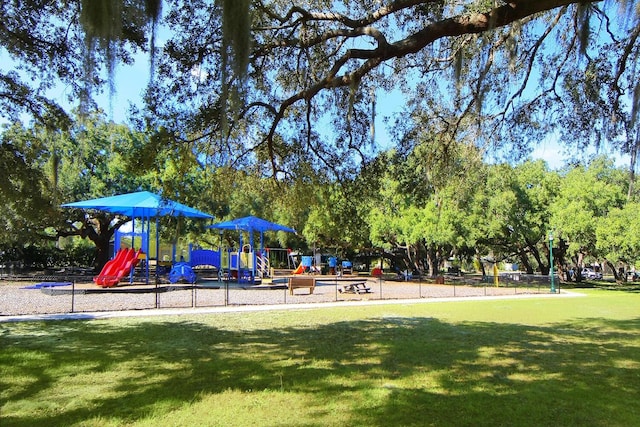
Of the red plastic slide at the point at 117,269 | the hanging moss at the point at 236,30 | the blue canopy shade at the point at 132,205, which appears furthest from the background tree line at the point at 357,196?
the red plastic slide at the point at 117,269

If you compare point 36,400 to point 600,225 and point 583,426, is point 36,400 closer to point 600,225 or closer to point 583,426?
point 583,426

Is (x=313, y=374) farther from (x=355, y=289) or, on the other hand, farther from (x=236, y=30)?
(x=355, y=289)

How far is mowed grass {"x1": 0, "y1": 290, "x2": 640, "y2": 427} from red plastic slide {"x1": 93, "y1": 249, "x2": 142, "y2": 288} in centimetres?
777

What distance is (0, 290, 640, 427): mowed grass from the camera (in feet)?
14.2

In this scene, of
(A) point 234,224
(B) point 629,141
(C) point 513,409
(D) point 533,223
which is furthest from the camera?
(D) point 533,223

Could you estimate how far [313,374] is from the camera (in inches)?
234

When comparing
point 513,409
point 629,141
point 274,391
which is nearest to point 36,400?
point 274,391

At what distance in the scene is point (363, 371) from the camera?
6.15 m

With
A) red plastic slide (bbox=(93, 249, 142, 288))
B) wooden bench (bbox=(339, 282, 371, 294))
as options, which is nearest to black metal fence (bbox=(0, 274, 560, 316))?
wooden bench (bbox=(339, 282, 371, 294))

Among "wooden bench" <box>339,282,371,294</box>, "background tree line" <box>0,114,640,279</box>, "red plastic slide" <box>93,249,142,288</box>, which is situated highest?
"background tree line" <box>0,114,640,279</box>

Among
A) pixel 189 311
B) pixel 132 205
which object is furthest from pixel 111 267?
pixel 189 311

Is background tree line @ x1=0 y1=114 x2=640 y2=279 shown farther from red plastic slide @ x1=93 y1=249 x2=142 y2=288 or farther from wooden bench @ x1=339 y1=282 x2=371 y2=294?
red plastic slide @ x1=93 y1=249 x2=142 y2=288

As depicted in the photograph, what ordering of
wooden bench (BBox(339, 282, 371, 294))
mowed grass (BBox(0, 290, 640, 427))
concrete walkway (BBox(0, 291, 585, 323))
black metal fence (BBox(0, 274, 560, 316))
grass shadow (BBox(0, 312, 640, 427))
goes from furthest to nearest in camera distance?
wooden bench (BBox(339, 282, 371, 294)), black metal fence (BBox(0, 274, 560, 316)), concrete walkway (BBox(0, 291, 585, 323)), grass shadow (BBox(0, 312, 640, 427)), mowed grass (BBox(0, 290, 640, 427))

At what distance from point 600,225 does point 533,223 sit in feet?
12.3
